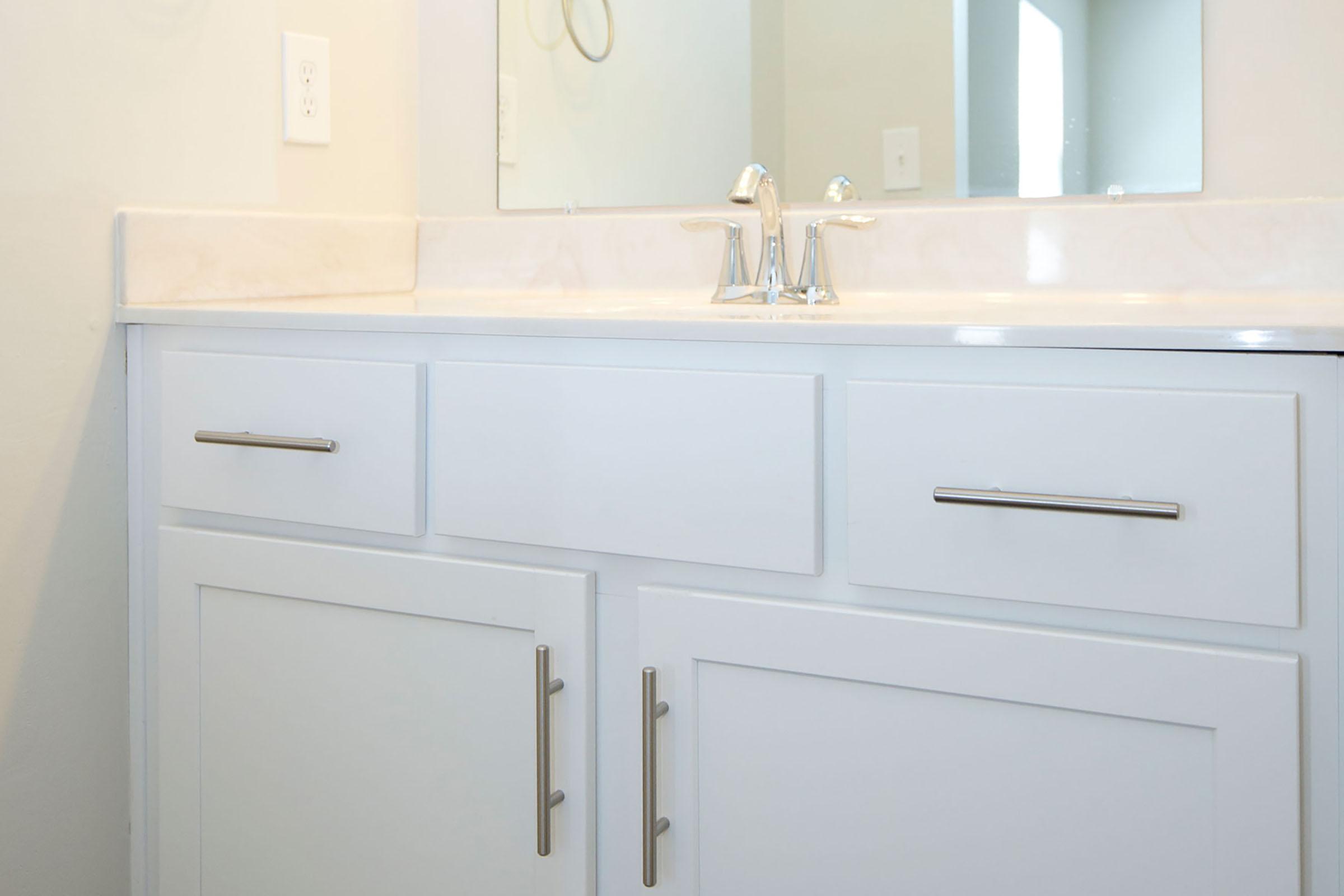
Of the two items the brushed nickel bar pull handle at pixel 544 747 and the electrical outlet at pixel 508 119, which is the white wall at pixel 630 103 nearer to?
the electrical outlet at pixel 508 119

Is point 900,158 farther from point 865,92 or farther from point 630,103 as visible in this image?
point 630,103

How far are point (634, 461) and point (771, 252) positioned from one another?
491 millimetres

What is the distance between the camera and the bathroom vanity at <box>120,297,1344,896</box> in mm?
759

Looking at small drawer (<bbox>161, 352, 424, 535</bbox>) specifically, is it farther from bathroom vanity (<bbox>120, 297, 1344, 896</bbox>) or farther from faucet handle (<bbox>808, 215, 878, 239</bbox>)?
faucet handle (<bbox>808, 215, 878, 239</bbox>)

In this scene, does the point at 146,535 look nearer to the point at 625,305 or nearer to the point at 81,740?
the point at 81,740

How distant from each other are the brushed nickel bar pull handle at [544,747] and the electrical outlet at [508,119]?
0.82m

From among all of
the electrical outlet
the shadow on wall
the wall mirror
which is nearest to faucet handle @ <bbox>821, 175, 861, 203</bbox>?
the wall mirror

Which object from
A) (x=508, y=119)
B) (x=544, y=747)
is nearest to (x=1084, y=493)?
(x=544, y=747)

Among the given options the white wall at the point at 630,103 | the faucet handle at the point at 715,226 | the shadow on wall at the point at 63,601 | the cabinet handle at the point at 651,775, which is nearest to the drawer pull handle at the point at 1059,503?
the cabinet handle at the point at 651,775

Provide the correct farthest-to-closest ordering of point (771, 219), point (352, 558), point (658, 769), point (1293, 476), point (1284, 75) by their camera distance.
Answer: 1. point (771, 219)
2. point (1284, 75)
3. point (352, 558)
4. point (658, 769)
5. point (1293, 476)

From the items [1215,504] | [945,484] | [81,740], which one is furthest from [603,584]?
[81,740]

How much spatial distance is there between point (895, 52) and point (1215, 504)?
763 mm

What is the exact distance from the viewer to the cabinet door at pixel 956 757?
30.0 inches

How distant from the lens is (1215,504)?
0.75m
